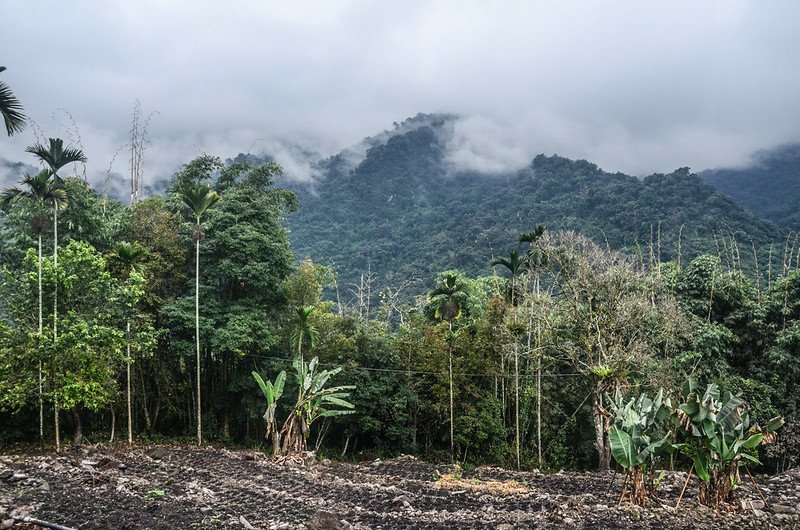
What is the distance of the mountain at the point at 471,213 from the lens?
42.1 metres

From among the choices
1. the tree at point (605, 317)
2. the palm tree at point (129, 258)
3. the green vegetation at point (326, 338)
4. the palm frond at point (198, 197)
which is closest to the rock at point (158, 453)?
the green vegetation at point (326, 338)

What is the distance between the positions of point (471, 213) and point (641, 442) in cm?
4814

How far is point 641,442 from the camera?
10.5m

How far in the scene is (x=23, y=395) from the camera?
49.8 ft

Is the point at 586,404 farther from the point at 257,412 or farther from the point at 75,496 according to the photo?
the point at 75,496

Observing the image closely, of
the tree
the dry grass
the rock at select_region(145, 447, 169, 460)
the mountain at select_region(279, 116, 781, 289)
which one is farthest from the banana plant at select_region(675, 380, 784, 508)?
the mountain at select_region(279, 116, 781, 289)

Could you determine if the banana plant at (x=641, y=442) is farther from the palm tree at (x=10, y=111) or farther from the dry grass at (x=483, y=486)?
the palm tree at (x=10, y=111)

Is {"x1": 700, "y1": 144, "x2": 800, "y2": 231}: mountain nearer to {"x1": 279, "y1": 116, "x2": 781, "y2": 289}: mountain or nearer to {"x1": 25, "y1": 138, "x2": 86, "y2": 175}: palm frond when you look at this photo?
{"x1": 279, "y1": 116, "x2": 781, "y2": 289}: mountain

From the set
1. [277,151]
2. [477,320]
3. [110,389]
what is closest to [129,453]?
[110,389]

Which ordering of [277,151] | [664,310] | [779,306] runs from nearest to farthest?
1. [664,310]
2. [779,306]
3. [277,151]

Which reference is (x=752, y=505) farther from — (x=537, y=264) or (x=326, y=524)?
(x=537, y=264)

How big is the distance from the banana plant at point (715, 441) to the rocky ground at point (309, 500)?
402 mm

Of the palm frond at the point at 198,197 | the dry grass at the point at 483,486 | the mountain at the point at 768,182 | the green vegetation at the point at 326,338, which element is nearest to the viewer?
the dry grass at the point at 483,486

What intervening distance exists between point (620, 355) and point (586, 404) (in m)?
4.80
